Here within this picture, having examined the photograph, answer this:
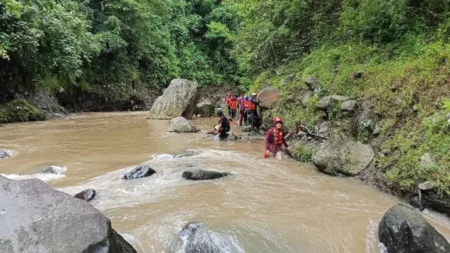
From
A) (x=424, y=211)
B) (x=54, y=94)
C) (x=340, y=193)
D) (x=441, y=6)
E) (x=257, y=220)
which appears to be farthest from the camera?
(x=54, y=94)

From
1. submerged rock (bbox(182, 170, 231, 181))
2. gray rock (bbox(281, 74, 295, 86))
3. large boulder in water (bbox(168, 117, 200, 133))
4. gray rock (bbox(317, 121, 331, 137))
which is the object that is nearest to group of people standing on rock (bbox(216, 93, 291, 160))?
gray rock (bbox(317, 121, 331, 137))

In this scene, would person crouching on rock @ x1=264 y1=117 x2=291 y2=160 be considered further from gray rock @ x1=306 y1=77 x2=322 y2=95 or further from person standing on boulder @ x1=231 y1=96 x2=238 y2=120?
person standing on boulder @ x1=231 y1=96 x2=238 y2=120

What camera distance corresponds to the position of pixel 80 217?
3391 millimetres

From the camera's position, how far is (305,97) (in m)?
10.3

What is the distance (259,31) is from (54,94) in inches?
471

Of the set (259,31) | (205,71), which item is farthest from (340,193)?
(205,71)

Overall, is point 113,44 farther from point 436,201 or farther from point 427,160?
point 436,201

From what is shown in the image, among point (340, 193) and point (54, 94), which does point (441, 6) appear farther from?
point (54, 94)

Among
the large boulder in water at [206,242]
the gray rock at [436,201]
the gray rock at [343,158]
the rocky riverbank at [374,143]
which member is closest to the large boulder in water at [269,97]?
the rocky riverbank at [374,143]

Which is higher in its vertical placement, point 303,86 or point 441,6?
point 441,6

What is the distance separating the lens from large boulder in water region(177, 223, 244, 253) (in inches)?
154

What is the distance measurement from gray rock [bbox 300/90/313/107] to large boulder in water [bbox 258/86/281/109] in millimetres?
1662

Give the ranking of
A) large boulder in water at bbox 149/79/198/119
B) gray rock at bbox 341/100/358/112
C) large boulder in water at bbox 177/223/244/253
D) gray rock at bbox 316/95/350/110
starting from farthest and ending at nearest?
large boulder in water at bbox 149/79/198/119, gray rock at bbox 316/95/350/110, gray rock at bbox 341/100/358/112, large boulder in water at bbox 177/223/244/253

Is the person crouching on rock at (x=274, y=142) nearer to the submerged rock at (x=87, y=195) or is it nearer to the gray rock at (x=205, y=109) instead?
the submerged rock at (x=87, y=195)
